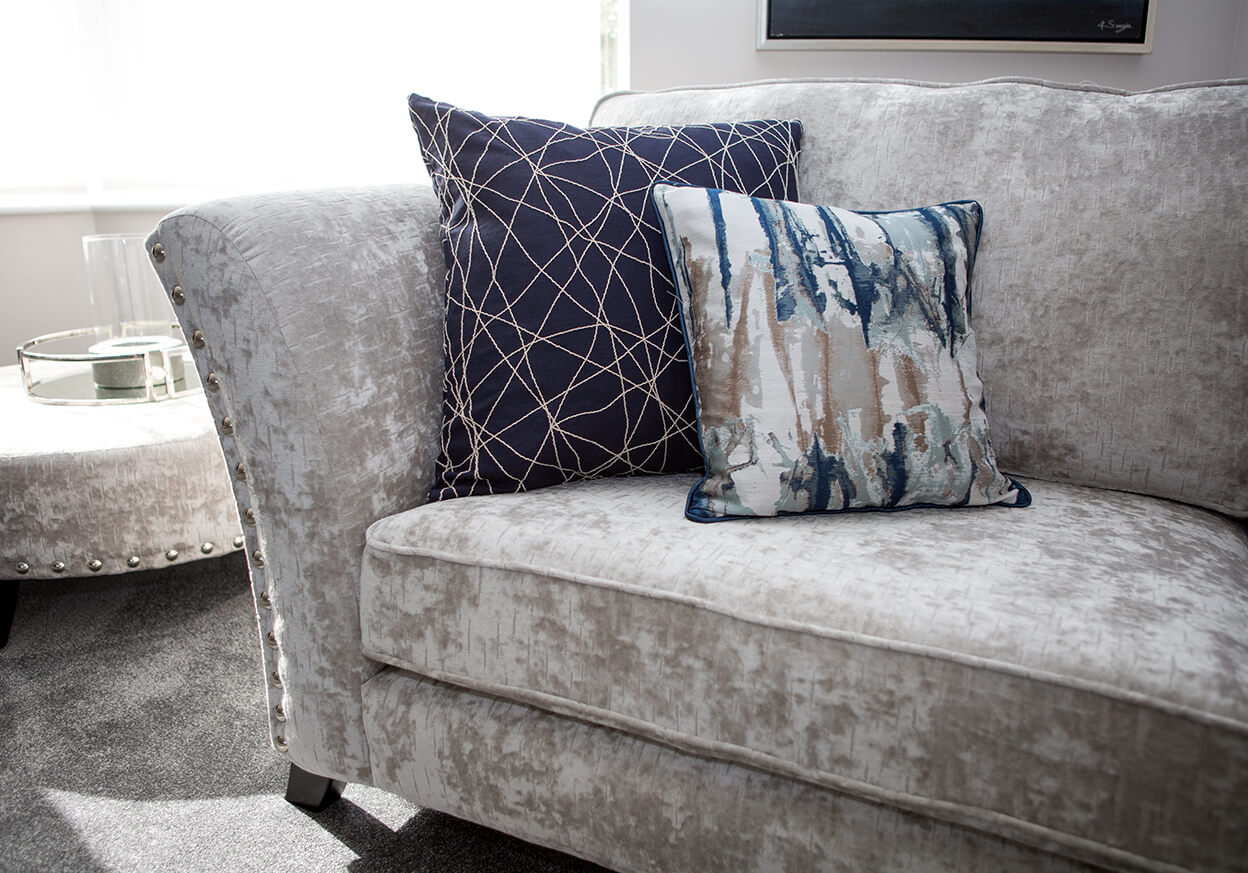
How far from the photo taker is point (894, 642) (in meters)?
0.77

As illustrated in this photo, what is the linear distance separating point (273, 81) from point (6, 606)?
1783 millimetres

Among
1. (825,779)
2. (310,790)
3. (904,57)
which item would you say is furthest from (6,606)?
(904,57)

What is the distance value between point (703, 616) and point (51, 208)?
8.78 feet

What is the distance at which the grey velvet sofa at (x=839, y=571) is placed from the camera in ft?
2.43

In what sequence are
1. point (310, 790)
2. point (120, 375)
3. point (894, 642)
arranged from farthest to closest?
point (120, 375) < point (310, 790) < point (894, 642)

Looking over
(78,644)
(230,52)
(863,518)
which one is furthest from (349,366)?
(230,52)

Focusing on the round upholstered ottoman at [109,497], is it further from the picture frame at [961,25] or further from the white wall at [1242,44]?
Answer: the white wall at [1242,44]

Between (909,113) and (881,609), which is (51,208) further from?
(881,609)

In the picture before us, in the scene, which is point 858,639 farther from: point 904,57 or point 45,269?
point 45,269

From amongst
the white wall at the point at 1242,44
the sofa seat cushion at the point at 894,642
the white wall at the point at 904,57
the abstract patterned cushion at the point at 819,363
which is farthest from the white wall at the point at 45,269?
the white wall at the point at 1242,44

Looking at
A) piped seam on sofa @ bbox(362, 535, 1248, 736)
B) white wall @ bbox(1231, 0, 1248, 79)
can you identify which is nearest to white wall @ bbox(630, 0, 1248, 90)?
white wall @ bbox(1231, 0, 1248, 79)

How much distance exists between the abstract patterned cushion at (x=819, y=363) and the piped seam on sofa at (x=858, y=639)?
14 cm

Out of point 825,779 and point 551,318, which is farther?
point 551,318

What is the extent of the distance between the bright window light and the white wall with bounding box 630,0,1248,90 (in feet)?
0.44
